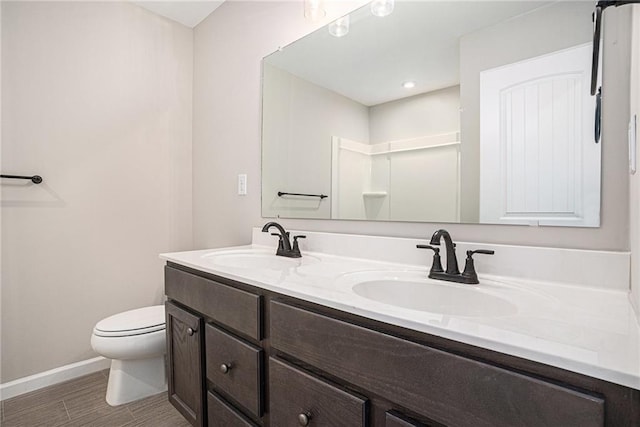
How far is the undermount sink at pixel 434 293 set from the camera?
0.87 meters

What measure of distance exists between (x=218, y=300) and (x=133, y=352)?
840mm

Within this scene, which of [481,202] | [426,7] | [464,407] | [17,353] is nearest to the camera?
[464,407]

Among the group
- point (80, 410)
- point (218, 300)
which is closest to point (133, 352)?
point (80, 410)

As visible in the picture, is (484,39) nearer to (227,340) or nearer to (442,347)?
(442,347)

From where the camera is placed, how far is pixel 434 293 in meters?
0.98

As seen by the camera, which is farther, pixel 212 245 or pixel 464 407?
pixel 212 245

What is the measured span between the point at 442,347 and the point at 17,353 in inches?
89.6

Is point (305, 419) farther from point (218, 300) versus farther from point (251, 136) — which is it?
point (251, 136)

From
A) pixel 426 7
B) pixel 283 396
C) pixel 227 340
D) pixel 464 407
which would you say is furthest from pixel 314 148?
pixel 464 407

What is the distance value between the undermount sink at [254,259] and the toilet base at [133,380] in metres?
0.78

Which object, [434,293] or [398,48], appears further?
[398,48]

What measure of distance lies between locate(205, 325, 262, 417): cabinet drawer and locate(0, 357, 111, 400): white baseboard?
131 centimetres

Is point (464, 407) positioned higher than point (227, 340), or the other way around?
point (464, 407)

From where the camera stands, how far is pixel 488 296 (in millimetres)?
881
